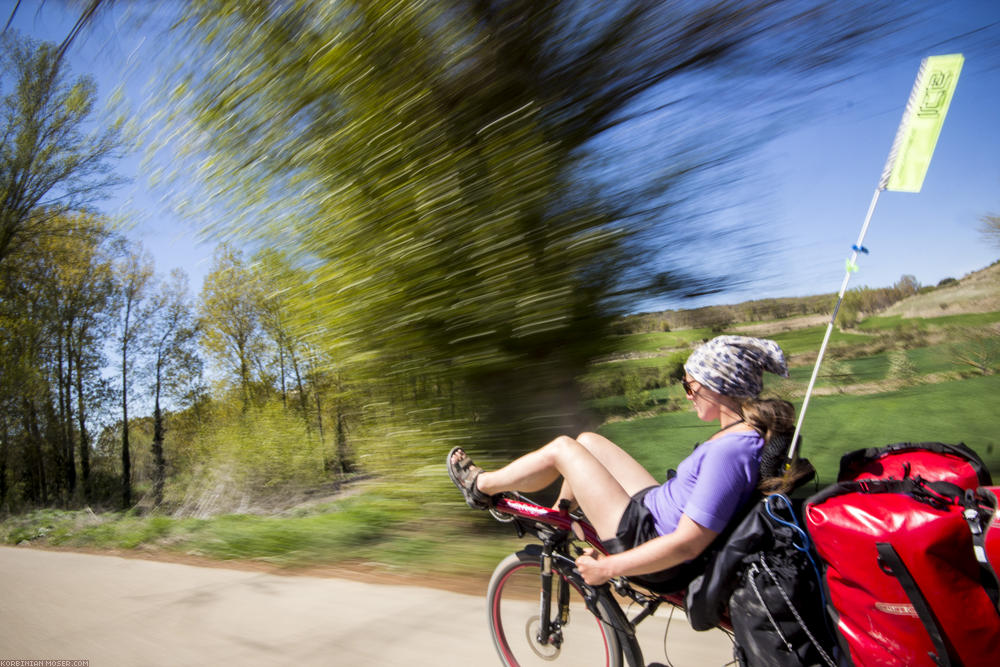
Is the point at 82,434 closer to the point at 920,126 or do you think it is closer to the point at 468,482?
the point at 468,482

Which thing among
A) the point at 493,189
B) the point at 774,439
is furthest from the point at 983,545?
the point at 493,189

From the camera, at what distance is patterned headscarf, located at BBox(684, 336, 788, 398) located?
194 centimetres

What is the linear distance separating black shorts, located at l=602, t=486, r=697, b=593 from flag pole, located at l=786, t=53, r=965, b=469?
0.59 metres

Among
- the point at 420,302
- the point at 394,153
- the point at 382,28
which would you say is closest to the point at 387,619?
the point at 420,302

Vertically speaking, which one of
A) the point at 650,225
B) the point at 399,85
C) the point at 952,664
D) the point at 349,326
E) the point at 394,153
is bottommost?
the point at 952,664

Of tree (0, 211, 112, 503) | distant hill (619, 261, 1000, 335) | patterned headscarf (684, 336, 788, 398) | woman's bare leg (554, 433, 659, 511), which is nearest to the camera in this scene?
patterned headscarf (684, 336, 788, 398)

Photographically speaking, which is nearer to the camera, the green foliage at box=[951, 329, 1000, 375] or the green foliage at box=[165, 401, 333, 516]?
the green foliage at box=[951, 329, 1000, 375]

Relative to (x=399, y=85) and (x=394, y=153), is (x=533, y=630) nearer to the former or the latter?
(x=394, y=153)

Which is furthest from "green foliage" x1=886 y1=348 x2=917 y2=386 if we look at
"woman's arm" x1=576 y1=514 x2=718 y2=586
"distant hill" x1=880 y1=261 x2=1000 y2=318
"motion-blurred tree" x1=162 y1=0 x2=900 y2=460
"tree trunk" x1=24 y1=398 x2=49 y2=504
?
"tree trunk" x1=24 y1=398 x2=49 y2=504

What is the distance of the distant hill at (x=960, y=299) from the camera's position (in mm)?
4480

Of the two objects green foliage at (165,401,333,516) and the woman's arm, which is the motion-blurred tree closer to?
the woman's arm

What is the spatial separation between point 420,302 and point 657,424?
2289 mm

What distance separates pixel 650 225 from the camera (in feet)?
13.7

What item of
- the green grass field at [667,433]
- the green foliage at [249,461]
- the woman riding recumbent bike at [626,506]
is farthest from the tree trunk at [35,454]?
the woman riding recumbent bike at [626,506]
